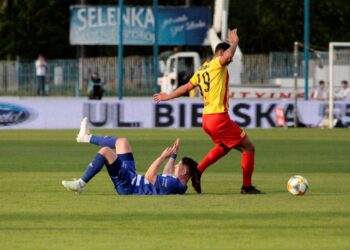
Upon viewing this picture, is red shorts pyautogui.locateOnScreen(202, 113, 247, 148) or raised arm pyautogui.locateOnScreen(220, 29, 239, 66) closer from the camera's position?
raised arm pyautogui.locateOnScreen(220, 29, 239, 66)

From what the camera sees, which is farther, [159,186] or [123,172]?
[159,186]

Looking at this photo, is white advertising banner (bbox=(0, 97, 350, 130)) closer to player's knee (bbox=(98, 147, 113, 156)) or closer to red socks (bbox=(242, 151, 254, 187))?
red socks (bbox=(242, 151, 254, 187))

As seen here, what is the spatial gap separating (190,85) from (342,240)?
5.83m

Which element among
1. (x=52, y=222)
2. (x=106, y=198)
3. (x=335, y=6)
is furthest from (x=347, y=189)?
(x=335, y=6)

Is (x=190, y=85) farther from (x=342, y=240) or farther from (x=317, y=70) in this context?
(x=317, y=70)

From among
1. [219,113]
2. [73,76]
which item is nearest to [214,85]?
[219,113]

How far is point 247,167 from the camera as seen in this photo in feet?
61.2

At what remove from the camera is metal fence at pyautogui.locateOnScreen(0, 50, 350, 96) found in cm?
5856

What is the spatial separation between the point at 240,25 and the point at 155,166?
60594 millimetres

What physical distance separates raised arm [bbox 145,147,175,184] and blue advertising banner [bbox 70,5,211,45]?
154ft

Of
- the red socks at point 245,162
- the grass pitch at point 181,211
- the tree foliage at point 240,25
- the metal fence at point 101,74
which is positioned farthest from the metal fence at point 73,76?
the red socks at point 245,162

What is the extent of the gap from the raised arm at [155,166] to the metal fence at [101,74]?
4070 cm

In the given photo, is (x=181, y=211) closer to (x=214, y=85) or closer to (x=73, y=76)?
(x=214, y=85)

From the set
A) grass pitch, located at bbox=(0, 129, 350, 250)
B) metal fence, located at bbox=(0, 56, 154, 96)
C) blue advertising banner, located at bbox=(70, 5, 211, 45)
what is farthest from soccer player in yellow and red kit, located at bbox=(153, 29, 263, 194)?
blue advertising banner, located at bbox=(70, 5, 211, 45)
